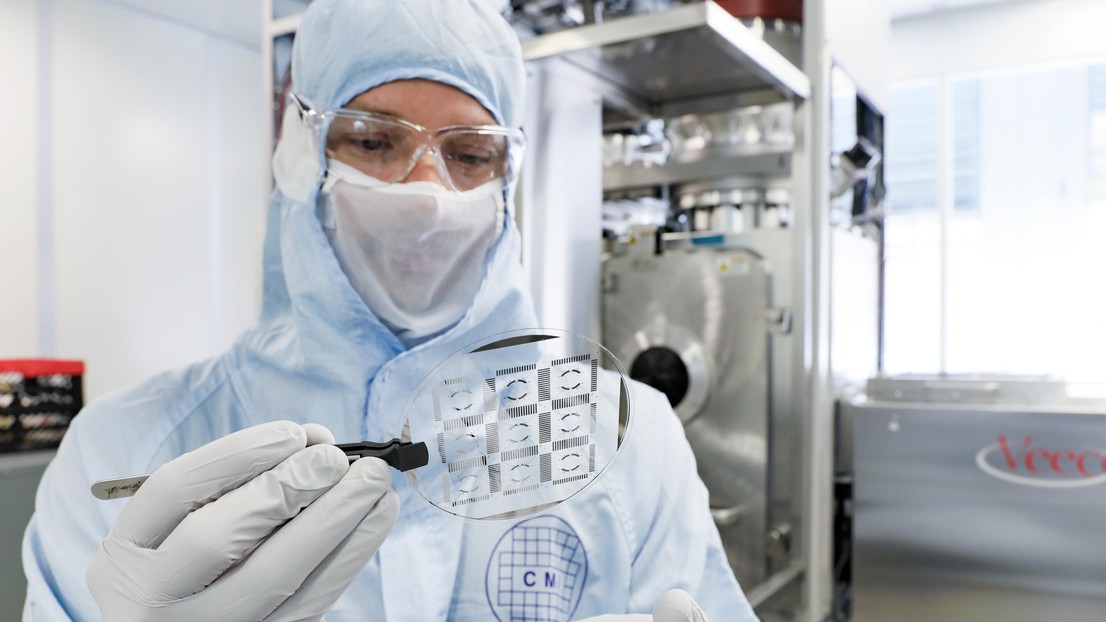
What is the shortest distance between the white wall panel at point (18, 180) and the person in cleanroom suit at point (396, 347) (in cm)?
209

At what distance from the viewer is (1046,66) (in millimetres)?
4012

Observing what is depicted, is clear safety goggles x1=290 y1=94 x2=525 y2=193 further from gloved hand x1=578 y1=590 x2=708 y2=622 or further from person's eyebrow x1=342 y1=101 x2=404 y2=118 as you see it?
gloved hand x1=578 y1=590 x2=708 y2=622

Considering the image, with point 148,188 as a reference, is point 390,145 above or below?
below

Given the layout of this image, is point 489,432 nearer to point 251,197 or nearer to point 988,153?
point 251,197

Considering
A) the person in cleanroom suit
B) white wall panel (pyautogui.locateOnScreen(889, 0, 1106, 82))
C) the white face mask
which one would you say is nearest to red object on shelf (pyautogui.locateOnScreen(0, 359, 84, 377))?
the person in cleanroom suit

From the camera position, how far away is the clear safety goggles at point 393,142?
0.91 meters

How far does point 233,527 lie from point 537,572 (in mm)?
411

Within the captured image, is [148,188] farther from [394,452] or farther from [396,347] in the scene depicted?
[394,452]

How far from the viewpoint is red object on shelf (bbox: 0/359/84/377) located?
151 centimetres

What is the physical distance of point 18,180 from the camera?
2.59 meters

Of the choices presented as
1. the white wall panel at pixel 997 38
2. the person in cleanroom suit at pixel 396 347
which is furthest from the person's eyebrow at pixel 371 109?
the white wall panel at pixel 997 38

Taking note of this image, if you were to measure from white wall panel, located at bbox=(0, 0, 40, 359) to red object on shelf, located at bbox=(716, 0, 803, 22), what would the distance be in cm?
228

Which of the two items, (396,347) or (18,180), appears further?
(18,180)

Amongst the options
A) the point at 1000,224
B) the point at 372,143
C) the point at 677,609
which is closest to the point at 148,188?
the point at 372,143
